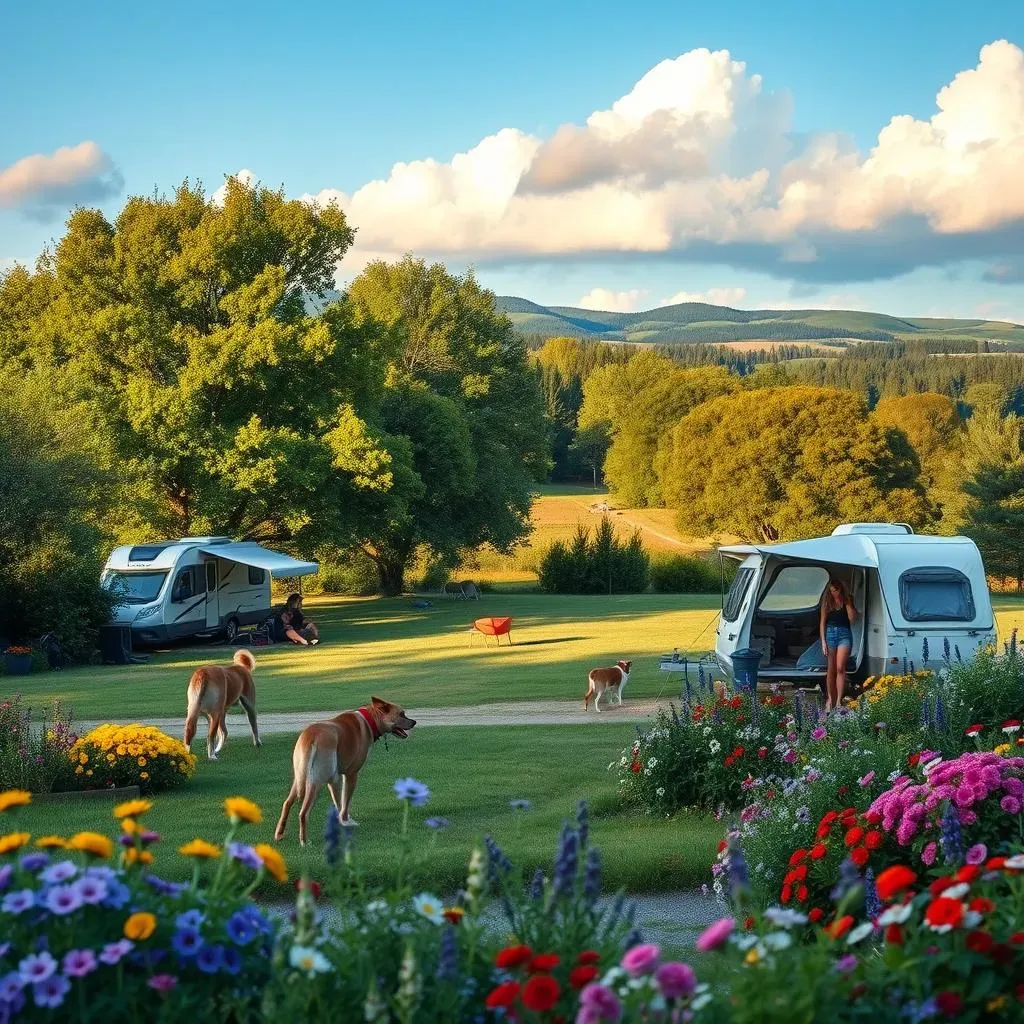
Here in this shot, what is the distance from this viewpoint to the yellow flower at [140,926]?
2939 millimetres

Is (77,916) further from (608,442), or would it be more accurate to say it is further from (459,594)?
(608,442)

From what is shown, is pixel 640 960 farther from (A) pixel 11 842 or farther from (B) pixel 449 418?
(B) pixel 449 418

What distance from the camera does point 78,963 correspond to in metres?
2.91

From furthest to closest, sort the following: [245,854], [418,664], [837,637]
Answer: [418,664] → [837,637] → [245,854]

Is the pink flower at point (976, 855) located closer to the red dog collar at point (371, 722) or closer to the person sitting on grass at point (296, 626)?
the red dog collar at point (371, 722)

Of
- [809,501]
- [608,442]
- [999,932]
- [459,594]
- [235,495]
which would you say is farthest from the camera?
[608,442]

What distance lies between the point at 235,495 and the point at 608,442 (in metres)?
80.0

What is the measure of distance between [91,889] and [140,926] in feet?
0.68

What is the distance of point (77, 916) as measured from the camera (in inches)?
122

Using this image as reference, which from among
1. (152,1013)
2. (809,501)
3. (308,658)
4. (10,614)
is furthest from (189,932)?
(809,501)

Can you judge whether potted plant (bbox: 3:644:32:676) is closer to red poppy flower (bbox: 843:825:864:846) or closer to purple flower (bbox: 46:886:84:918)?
Answer: red poppy flower (bbox: 843:825:864:846)

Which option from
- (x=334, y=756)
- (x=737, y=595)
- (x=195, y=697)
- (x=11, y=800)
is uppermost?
(x=11, y=800)

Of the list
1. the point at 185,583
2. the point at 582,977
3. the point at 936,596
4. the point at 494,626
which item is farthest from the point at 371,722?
the point at 185,583

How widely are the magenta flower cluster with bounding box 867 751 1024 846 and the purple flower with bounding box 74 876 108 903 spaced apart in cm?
361
